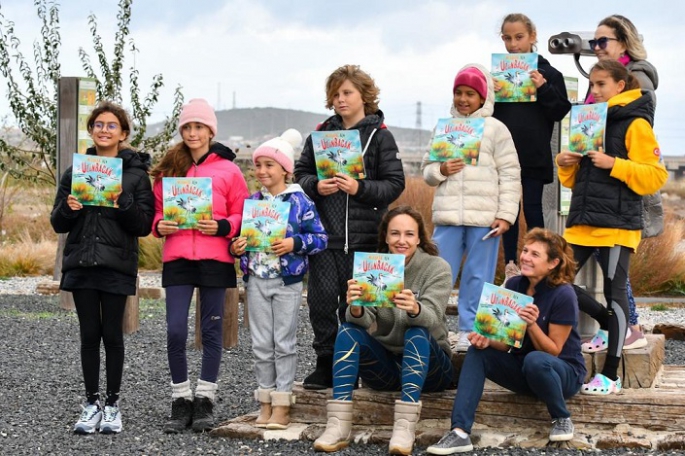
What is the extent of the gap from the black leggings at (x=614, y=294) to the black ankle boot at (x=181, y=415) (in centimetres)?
216

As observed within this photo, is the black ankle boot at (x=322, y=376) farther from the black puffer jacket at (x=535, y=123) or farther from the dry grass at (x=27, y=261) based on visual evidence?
the dry grass at (x=27, y=261)

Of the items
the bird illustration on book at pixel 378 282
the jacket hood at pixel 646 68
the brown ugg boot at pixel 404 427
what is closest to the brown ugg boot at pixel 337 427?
the brown ugg boot at pixel 404 427

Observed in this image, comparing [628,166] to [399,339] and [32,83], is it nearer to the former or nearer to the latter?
[399,339]

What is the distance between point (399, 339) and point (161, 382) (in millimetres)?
2324

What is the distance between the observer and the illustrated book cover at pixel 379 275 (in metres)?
4.95

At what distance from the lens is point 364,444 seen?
538 centimetres

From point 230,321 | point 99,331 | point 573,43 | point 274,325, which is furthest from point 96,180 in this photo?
point 573,43

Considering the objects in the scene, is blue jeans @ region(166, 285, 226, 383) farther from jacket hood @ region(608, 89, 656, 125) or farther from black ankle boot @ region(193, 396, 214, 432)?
jacket hood @ region(608, 89, 656, 125)

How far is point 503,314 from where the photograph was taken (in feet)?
16.4

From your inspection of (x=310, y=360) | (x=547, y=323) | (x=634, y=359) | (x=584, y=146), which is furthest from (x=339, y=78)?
(x=310, y=360)

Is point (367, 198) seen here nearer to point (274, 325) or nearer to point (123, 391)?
point (274, 325)

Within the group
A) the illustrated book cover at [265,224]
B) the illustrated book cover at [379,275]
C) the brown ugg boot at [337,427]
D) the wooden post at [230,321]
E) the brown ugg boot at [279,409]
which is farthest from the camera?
the wooden post at [230,321]

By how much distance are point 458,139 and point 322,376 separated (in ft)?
4.82

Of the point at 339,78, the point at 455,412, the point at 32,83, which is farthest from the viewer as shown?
the point at 32,83
